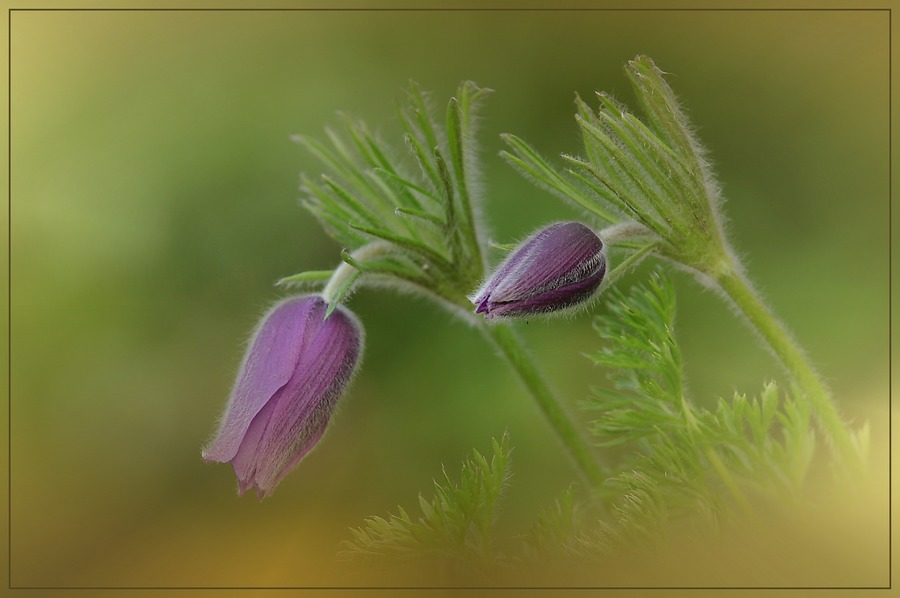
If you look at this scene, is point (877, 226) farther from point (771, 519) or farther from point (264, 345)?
→ point (264, 345)

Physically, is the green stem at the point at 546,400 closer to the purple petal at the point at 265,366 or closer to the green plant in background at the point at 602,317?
the green plant in background at the point at 602,317

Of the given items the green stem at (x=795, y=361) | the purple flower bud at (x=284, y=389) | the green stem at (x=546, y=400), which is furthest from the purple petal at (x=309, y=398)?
the green stem at (x=795, y=361)

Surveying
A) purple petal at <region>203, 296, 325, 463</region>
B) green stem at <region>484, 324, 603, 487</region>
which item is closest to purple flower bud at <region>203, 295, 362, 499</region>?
purple petal at <region>203, 296, 325, 463</region>

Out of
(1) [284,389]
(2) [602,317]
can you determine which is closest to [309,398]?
(1) [284,389]

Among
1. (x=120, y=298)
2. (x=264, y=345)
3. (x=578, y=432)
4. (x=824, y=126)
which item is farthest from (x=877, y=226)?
(x=120, y=298)

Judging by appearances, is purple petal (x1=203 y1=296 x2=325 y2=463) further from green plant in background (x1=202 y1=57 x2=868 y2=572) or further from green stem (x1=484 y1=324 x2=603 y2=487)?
green stem (x1=484 y1=324 x2=603 y2=487)

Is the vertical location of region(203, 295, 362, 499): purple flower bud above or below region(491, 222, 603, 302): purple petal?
below
